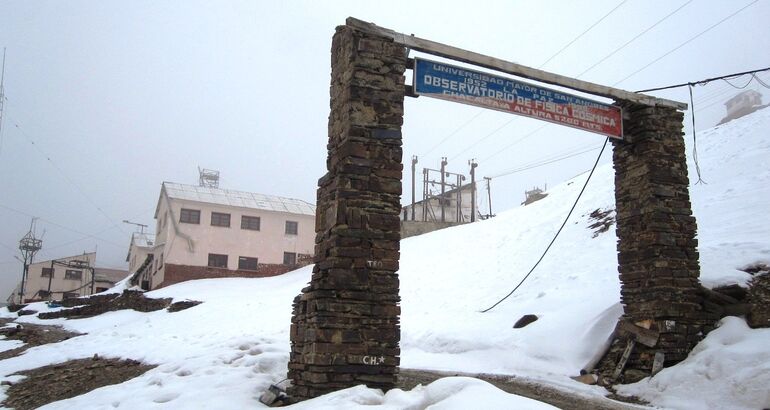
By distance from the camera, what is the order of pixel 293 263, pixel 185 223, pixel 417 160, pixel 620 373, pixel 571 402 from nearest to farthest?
pixel 571 402 < pixel 620 373 < pixel 185 223 < pixel 293 263 < pixel 417 160

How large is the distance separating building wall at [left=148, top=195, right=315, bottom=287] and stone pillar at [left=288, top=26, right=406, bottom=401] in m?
29.0

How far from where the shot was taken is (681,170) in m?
10.1

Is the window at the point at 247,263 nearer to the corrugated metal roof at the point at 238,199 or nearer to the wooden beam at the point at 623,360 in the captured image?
the corrugated metal roof at the point at 238,199

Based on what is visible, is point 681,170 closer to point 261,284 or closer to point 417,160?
point 261,284

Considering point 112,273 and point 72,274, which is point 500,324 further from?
point 112,273

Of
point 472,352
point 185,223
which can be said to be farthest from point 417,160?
point 472,352

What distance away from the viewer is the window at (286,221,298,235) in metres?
38.2

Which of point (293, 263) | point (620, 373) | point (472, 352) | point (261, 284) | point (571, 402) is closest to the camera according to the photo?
point (571, 402)

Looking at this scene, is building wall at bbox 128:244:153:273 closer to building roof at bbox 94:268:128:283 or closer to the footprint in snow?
building roof at bbox 94:268:128:283

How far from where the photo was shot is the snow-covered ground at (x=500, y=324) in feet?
24.2

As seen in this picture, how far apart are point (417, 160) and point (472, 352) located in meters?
36.0

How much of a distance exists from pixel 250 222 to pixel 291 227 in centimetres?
294

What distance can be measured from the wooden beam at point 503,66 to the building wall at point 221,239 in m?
29.2

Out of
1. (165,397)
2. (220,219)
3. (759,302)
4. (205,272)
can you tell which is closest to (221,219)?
(220,219)
